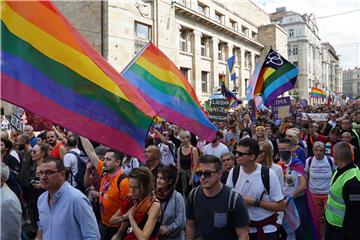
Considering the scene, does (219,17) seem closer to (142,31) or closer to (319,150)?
(142,31)

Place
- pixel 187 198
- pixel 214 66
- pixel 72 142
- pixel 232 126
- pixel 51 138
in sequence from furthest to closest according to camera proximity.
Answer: pixel 214 66, pixel 232 126, pixel 51 138, pixel 72 142, pixel 187 198

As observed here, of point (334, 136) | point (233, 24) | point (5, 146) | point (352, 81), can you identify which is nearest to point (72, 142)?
point (5, 146)

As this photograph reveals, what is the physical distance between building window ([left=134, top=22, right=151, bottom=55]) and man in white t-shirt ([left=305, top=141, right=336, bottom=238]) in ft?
60.6

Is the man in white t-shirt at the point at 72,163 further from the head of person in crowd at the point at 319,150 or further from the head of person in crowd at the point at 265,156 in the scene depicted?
the head of person in crowd at the point at 319,150

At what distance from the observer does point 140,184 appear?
3.63 meters

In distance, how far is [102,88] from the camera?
3783mm

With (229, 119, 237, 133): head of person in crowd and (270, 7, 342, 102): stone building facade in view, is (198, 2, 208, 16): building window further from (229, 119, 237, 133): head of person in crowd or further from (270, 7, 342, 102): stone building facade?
(270, 7, 342, 102): stone building facade

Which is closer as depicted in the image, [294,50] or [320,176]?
[320,176]

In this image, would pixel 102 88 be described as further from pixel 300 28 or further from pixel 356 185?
pixel 300 28

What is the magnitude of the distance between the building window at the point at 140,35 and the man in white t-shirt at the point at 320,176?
18481mm

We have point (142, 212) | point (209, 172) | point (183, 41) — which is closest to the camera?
point (209, 172)

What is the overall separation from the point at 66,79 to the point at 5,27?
2.16 ft

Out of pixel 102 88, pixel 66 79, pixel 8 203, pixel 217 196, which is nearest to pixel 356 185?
pixel 217 196

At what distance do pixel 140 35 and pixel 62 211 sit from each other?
72.7 ft
